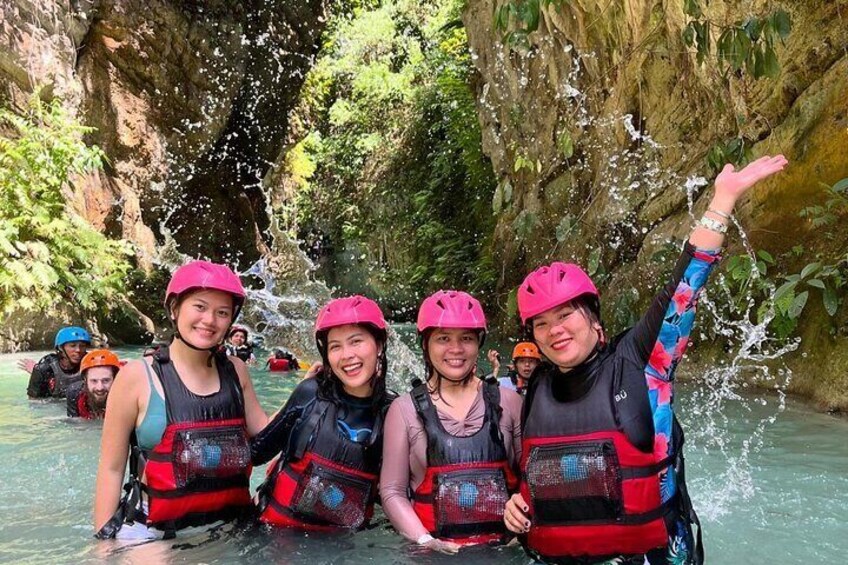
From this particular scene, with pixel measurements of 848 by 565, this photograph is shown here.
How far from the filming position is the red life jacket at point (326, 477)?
3176mm

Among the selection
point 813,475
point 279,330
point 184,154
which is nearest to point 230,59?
point 184,154

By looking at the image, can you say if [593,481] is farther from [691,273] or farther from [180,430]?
[180,430]

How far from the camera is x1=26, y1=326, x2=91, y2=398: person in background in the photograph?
7195 millimetres

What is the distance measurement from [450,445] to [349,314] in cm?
71

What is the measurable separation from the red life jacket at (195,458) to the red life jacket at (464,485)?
2.83ft

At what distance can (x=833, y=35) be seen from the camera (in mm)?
6785

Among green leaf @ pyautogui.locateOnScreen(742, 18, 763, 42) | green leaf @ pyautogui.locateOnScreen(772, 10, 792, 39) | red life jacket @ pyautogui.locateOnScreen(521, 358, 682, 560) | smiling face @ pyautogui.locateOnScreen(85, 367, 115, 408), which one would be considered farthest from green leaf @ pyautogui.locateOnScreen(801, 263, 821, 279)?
smiling face @ pyautogui.locateOnScreen(85, 367, 115, 408)

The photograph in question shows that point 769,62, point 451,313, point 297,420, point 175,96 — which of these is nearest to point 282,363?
point 297,420

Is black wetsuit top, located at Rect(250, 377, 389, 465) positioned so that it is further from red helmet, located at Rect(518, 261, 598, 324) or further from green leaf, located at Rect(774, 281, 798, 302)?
green leaf, located at Rect(774, 281, 798, 302)

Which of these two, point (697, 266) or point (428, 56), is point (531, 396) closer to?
point (697, 266)

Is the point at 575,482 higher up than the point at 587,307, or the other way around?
the point at 587,307

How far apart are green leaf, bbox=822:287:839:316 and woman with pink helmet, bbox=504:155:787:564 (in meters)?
A: 4.27

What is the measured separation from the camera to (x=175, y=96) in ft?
56.0

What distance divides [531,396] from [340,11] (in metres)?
20.9
